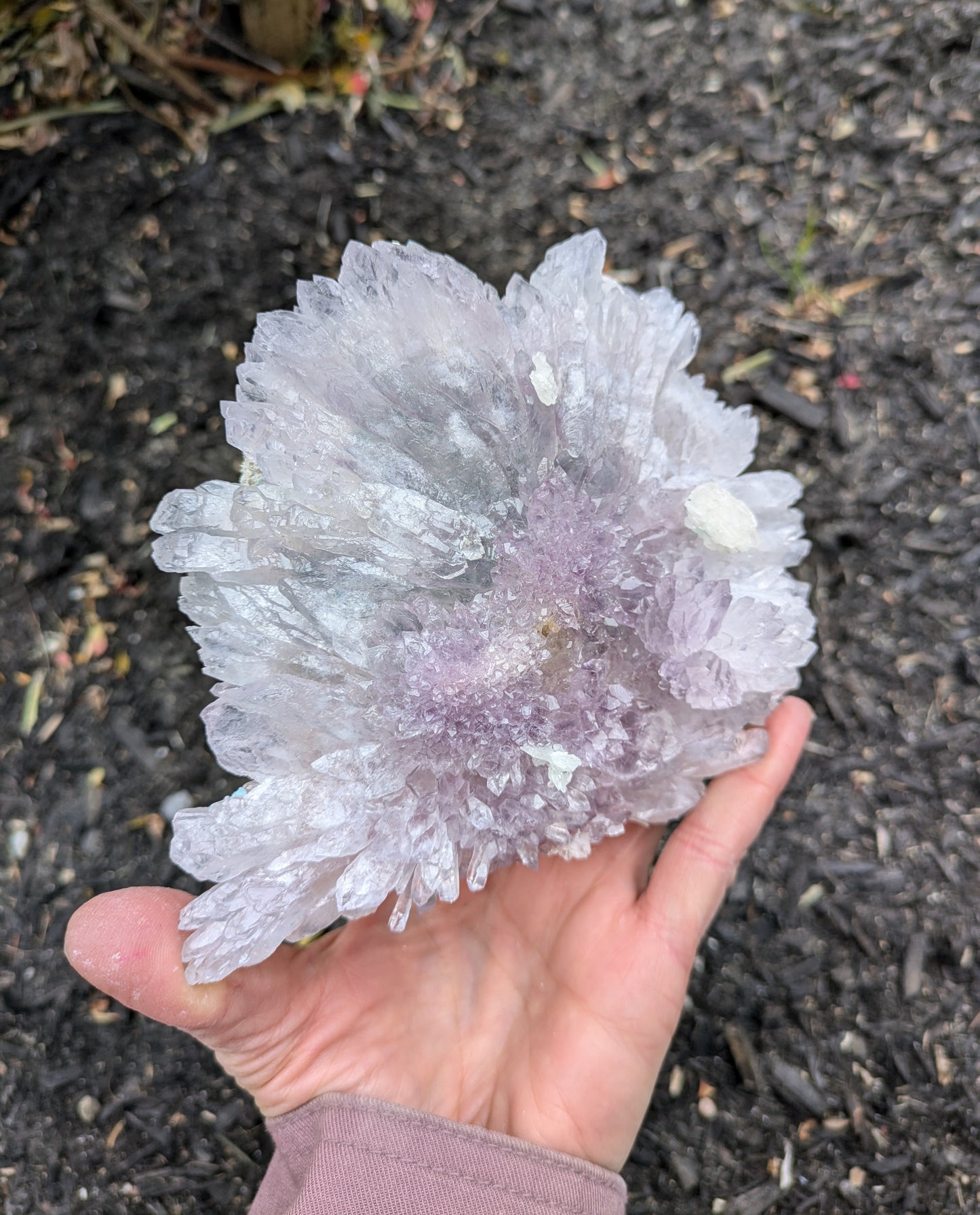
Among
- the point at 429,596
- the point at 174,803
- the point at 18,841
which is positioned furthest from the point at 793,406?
the point at 18,841

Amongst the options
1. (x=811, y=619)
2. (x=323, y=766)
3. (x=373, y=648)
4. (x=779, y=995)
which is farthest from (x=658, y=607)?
(x=779, y=995)

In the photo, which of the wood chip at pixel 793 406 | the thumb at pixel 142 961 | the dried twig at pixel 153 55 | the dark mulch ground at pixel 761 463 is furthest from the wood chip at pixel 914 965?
the dried twig at pixel 153 55

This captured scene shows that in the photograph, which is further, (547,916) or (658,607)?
(547,916)

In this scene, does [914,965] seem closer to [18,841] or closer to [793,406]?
[793,406]

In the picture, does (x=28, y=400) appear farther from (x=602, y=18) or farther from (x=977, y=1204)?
(x=977, y=1204)

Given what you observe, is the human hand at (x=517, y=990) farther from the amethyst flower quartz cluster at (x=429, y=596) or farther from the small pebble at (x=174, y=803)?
the small pebble at (x=174, y=803)

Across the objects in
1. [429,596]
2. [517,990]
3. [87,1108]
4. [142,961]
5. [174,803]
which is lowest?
[87,1108]

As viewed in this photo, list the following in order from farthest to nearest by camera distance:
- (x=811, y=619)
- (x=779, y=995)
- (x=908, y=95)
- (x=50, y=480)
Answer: (x=908, y=95), (x=50, y=480), (x=779, y=995), (x=811, y=619)
